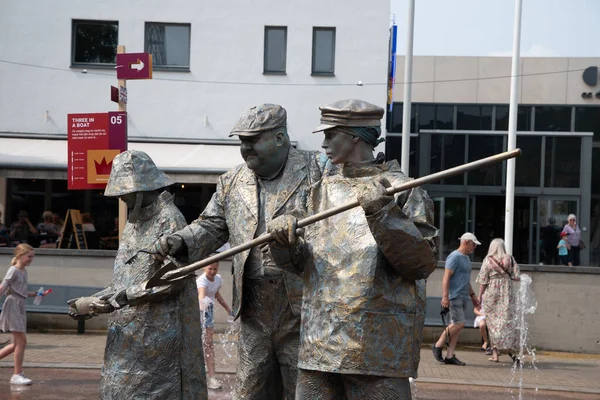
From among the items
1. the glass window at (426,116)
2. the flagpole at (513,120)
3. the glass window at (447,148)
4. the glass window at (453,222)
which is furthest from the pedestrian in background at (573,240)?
the glass window at (426,116)

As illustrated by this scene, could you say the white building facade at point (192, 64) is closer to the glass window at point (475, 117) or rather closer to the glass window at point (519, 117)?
the glass window at point (475, 117)

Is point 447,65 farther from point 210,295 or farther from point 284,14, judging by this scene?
point 210,295

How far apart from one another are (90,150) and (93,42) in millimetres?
12332

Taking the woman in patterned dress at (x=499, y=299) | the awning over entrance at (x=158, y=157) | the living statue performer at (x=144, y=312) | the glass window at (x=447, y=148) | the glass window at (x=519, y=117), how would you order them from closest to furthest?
1. the living statue performer at (x=144, y=312)
2. the woman in patterned dress at (x=499, y=299)
3. the awning over entrance at (x=158, y=157)
4. the glass window at (x=447, y=148)
5. the glass window at (x=519, y=117)

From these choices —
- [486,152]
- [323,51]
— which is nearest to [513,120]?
[323,51]

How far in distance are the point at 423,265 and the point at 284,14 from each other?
18.7 meters

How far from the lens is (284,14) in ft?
71.9

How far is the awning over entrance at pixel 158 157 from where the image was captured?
737 inches

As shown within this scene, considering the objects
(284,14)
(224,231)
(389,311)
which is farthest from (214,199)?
(284,14)

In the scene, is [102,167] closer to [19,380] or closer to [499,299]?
[19,380]

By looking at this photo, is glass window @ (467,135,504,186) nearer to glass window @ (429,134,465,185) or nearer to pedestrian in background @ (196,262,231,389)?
glass window @ (429,134,465,185)

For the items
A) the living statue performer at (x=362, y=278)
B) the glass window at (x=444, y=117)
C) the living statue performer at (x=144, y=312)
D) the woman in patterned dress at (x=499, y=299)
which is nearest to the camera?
the living statue performer at (x=362, y=278)

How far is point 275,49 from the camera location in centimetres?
2216

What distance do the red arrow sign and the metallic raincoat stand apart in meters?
5.45
